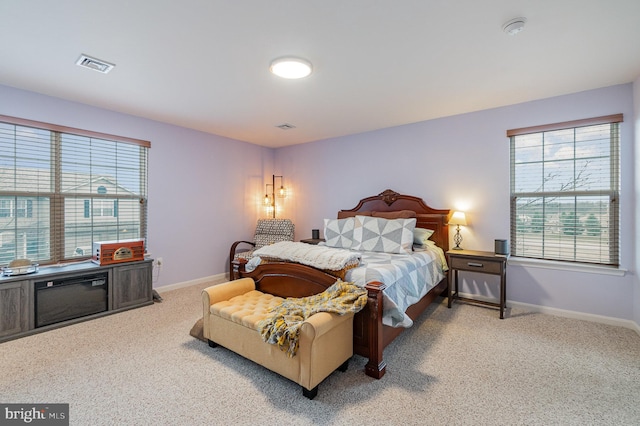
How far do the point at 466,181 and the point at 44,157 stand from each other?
199 inches

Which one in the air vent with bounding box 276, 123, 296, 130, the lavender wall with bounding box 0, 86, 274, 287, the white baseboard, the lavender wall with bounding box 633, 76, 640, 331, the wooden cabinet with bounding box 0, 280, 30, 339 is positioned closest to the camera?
the wooden cabinet with bounding box 0, 280, 30, 339

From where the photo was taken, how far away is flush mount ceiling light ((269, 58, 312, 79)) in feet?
7.80

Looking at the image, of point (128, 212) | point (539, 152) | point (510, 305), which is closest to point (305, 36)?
point (539, 152)

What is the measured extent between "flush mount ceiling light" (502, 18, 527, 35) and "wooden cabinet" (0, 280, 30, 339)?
15.0ft

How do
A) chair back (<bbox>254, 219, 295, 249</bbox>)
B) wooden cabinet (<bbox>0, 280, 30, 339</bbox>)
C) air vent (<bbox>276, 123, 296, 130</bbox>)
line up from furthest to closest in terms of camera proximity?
chair back (<bbox>254, 219, 295, 249</bbox>)
air vent (<bbox>276, 123, 296, 130</bbox>)
wooden cabinet (<bbox>0, 280, 30, 339</bbox>)

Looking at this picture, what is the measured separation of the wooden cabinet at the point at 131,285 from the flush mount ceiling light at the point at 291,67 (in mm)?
2837

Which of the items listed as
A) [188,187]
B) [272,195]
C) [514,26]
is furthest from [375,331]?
[272,195]

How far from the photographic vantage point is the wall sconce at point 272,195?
566 centimetres

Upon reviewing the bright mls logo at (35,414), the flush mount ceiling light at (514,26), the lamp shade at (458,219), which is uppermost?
the flush mount ceiling light at (514,26)

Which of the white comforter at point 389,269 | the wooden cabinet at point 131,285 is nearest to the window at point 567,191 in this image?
the white comforter at point 389,269

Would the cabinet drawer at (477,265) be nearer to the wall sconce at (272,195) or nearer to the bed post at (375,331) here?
the bed post at (375,331)

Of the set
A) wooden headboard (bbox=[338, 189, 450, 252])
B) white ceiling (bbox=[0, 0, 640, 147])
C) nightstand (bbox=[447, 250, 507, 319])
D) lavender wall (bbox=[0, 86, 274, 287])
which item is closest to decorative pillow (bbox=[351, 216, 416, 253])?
wooden headboard (bbox=[338, 189, 450, 252])

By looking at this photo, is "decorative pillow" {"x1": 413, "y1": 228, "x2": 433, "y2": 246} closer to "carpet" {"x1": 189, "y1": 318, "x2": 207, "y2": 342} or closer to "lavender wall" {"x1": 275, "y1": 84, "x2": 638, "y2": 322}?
"lavender wall" {"x1": 275, "y1": 84, "x2": 638, "y2": 322}

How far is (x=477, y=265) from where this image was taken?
10.8 feet
